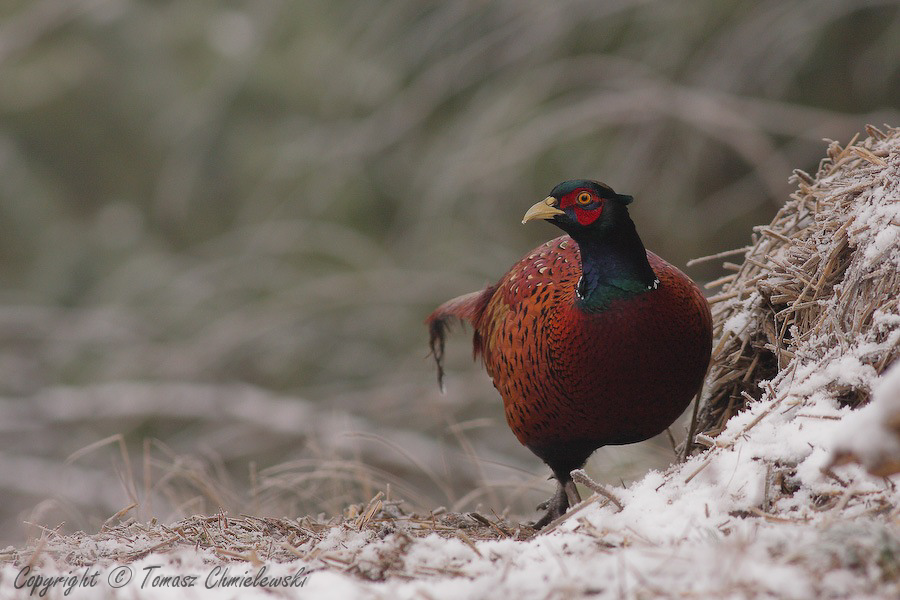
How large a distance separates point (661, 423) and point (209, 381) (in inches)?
189

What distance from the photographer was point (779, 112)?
5.15m

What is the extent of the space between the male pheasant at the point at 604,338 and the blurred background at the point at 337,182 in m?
1.59

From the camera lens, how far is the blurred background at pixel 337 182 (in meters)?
5.43

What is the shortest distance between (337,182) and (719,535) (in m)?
5.65

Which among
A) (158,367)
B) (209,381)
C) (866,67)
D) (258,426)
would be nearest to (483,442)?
(258,426)

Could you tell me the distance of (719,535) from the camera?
5.70ft

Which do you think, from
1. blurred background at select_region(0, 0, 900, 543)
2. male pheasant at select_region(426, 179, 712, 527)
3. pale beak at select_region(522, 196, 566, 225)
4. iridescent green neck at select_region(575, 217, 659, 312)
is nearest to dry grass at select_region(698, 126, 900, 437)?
male pheasant at select_region(426, 179, 712, 527)

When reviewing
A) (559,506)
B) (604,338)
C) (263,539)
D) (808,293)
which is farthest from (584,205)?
(263,539)

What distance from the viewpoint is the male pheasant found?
8.18 feet

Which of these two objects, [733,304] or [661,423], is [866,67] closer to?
[733,304]

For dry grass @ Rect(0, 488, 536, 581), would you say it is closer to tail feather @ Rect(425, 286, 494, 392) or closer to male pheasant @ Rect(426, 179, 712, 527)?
male pheasant @ Rect(426, 179, 712, 527)

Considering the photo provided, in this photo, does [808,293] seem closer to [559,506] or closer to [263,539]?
[559,506]

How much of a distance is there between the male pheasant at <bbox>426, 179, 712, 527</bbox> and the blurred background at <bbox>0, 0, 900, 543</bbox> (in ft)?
5.22

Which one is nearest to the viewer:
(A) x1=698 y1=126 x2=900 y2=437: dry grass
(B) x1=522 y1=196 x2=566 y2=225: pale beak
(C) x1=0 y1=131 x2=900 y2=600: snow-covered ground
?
(C) x1=0 y1=131 x2=900 y2=600: snow-covered ground
